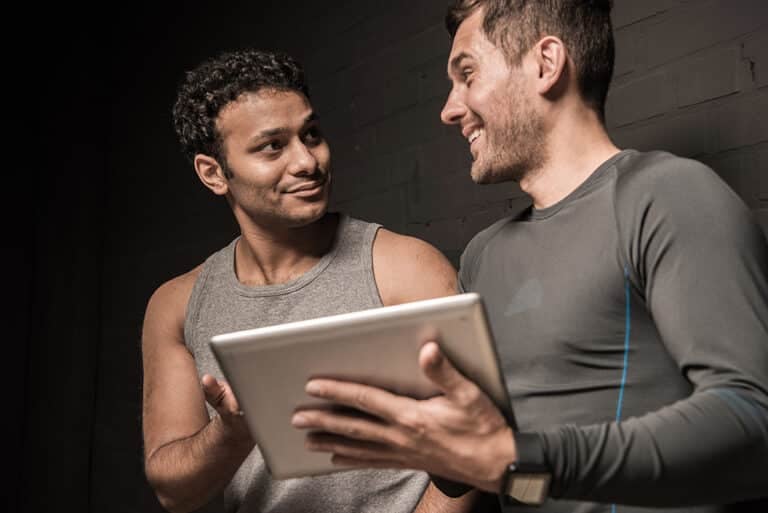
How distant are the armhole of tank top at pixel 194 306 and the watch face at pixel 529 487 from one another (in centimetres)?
105

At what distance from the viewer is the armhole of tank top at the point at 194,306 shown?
1737mm

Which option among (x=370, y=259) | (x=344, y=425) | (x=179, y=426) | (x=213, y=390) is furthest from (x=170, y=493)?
(x=344, y=425)

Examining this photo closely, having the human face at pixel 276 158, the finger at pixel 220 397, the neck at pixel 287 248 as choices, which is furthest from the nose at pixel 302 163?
the finger at pixel 220 397

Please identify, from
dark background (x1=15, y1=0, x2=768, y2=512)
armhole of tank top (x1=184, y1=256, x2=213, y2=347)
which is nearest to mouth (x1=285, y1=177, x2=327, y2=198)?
armhole of tank top (x1=184, y1=256, x2=213, y2=347)

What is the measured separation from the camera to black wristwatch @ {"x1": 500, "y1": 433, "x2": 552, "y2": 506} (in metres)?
0.82

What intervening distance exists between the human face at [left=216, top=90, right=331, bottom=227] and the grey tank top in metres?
0.12

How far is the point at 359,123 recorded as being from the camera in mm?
2293

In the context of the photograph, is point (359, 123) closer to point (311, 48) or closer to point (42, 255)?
point (311, 48)

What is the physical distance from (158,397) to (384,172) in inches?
33.9

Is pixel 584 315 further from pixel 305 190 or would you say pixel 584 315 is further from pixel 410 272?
pixel 305 190

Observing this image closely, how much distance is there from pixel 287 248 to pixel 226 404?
1.80ft

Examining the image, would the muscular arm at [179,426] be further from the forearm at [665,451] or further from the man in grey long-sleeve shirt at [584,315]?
the forearm at [665,451]

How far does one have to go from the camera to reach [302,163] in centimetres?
166

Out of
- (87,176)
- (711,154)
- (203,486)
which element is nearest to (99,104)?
(87,176)
